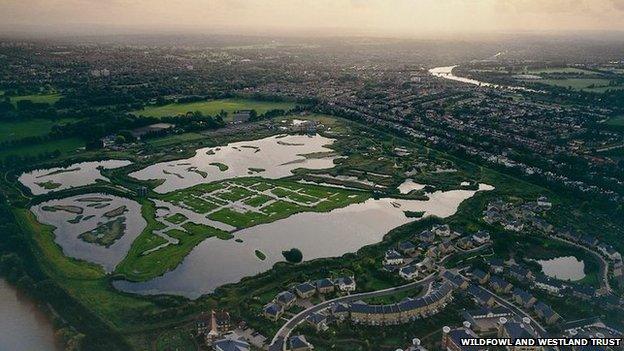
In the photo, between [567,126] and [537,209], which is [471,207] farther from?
[567,126]

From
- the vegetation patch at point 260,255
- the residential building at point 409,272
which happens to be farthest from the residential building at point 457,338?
the vegetation patch at point 260,255

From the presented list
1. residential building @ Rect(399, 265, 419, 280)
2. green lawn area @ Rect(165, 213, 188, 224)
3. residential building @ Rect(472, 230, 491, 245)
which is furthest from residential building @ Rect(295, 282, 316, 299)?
green lawn area @ Rect(165, 213, 188, 224)

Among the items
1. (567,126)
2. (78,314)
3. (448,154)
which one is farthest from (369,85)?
(78,314)

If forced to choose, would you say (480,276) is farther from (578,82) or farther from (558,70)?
(558,70)

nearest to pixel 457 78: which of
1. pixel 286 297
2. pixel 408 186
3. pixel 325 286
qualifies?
pixel 408 186

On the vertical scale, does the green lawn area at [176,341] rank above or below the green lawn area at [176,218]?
below

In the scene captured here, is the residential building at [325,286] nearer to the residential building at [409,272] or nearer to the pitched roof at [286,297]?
the pitched roof at [286,297]
